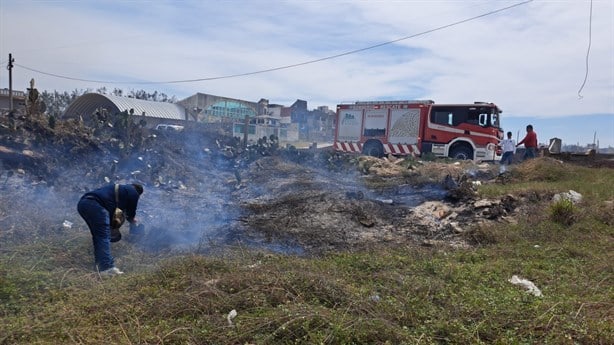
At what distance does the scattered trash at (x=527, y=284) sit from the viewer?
4.10 m

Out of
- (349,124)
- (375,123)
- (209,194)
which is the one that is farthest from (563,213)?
(349,124)

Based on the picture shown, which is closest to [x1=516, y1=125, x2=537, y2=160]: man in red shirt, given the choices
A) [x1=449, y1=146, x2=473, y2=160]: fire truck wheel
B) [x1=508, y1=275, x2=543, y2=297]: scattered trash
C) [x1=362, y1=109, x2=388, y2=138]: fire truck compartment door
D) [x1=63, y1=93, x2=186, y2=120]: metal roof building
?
[x1=449, y1=146, x2=473, y2=160]: fire truck wheel

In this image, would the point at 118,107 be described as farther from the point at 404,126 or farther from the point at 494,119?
the point at 494,119

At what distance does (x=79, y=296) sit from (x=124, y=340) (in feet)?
3.78

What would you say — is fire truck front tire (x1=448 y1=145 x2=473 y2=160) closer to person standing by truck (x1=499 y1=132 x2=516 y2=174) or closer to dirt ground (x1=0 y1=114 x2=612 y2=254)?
person standing by truck (x1=499 y1=132 x2=516 y2=174)

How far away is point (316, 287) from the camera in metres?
3.86

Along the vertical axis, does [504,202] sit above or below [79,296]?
above

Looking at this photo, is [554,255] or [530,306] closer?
[530,306]

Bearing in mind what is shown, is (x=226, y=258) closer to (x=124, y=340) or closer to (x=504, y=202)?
(x=124, y=340)

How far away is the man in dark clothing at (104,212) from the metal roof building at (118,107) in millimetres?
23412

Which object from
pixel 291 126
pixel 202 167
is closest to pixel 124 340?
pixel 202 167

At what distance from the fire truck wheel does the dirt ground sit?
271cm

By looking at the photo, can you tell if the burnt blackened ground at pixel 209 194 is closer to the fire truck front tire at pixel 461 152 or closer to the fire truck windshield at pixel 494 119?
the fire truck front tire at pixel 461 152

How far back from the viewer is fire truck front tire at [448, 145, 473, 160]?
15384mm
